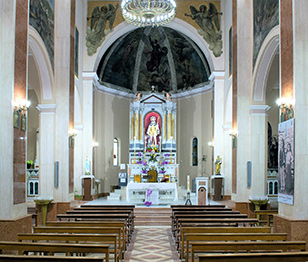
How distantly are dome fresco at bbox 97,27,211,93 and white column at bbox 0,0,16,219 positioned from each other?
1273 cm

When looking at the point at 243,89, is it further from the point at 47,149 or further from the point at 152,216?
the point at 47,149

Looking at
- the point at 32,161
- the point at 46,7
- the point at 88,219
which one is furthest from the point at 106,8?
the point at 88,219

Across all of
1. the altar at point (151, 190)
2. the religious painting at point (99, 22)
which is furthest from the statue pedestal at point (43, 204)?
the religious painting at point (99, 22)

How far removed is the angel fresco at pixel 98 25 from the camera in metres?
18.7

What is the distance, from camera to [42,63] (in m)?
12.5

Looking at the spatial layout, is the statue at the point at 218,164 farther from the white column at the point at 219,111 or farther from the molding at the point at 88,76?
the molding at the point at 88,76

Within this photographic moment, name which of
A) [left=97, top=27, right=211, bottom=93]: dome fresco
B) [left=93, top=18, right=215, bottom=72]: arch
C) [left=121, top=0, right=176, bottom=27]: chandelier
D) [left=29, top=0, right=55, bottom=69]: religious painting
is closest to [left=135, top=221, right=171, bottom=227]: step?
[left=29, top=0, right=55, bottom=69]: religious painting

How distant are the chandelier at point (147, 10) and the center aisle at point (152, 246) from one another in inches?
250

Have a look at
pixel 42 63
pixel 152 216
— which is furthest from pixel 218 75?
pixel 42 63

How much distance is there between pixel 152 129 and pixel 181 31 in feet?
17.3

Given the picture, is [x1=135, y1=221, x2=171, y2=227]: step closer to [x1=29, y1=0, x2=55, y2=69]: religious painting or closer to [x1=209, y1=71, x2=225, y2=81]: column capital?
[x1=29, y1=0, x2=55, y2=69]: religious painting

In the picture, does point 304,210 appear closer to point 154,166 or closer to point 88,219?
point 88,219

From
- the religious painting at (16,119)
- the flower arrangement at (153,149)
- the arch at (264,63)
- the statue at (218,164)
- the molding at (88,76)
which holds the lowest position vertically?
the statue at (218,164)

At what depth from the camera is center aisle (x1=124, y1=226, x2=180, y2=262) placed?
7.98 metres
